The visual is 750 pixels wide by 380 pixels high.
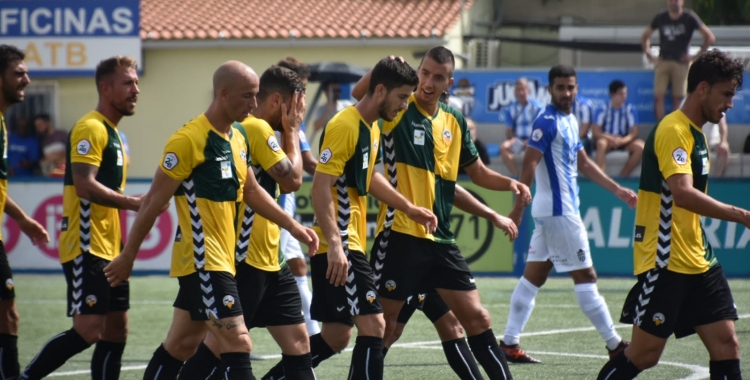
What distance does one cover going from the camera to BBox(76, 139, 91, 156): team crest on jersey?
740 cm

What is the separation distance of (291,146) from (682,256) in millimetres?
2457

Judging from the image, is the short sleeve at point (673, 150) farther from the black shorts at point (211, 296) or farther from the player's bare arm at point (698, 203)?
the black shorts at point (211, 296)

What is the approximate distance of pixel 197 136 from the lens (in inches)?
241

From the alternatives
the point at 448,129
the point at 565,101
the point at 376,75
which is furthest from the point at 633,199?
the point at 376,75

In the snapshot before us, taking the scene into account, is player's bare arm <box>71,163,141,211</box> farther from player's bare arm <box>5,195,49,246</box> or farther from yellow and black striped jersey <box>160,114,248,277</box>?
yellow and black striped jersey <box>160,114,248,277</box>

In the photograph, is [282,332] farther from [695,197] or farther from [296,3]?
[296,3]

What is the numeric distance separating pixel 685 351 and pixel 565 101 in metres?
2.40

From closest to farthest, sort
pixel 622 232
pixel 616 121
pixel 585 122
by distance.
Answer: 1. pixel 622 232
2. pixel 585 122
3. pixel 616 121

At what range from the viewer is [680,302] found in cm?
635

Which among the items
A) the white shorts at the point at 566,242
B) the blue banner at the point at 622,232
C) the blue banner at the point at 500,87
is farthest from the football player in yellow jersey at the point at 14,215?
the blue banner at the point at 500,87

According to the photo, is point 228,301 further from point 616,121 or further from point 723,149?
point 616,121

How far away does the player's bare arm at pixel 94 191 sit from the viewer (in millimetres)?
7285

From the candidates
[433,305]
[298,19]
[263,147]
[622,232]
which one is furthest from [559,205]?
[298,19]

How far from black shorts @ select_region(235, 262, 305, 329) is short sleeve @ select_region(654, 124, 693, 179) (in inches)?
91.3
